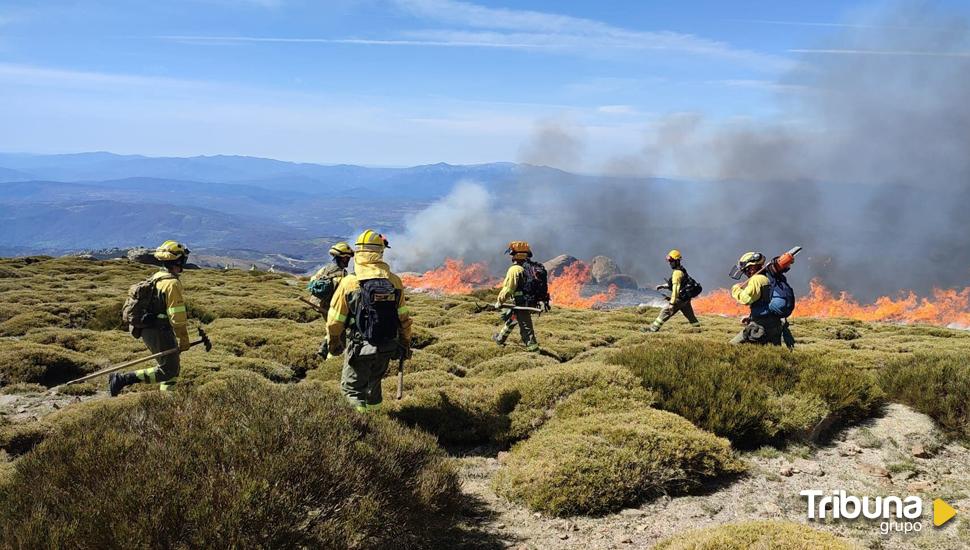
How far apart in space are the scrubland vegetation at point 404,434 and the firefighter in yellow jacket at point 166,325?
666 millimetres

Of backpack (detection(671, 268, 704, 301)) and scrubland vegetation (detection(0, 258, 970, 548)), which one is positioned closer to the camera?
scrubland vegetation (detection(0, 258, 970, 548))

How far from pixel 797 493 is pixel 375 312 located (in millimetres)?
6538

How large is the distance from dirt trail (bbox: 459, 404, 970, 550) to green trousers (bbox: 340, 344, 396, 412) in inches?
72.1

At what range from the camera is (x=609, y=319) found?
3050 centimetres

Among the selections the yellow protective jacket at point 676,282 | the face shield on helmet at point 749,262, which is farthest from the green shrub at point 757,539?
the yellow protective jacket at point 676,282

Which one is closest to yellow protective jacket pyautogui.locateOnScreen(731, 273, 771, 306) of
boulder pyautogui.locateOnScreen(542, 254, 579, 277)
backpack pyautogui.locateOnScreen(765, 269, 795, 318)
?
backpack pyautogui.locateOnScreen(765, 269, 795, 318)

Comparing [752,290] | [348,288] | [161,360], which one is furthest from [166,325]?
[752,290]

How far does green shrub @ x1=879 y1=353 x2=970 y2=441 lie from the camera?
9.69 metres

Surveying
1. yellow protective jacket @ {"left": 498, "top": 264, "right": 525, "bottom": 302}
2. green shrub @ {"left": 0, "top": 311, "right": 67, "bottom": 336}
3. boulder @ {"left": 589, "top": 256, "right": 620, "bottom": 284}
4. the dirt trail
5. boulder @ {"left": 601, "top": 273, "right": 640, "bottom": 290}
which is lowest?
boulder @ {"left": 601, "top": 273, "right": 640, "bottom": 290}

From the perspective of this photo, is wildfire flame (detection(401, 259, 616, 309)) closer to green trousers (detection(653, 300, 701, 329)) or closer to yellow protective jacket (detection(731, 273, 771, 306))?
green trousers (detection(653, 300, 701, 329))

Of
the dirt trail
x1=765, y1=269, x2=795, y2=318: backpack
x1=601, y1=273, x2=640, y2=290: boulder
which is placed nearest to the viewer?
the dirt trail

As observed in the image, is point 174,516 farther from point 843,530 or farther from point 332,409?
point 843,530

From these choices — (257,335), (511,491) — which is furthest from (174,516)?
(257,335)

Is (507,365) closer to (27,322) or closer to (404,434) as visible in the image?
(404,434)
